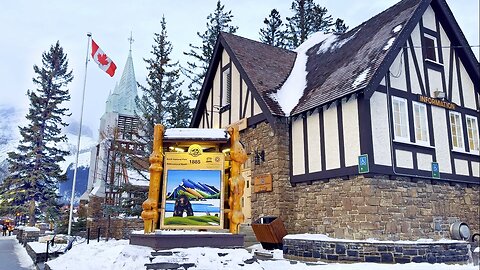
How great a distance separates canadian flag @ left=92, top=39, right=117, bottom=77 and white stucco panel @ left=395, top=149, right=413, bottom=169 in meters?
11.5

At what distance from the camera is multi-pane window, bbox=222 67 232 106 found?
52.7ft

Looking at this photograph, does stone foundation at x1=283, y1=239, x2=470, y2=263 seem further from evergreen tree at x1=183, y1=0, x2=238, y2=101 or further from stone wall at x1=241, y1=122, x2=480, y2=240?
evergreen tree at x1=183, y1=0, x2=238, y2=101

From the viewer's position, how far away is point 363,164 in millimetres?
9875

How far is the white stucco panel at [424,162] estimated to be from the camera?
429 inches

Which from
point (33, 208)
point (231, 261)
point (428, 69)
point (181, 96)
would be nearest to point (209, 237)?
point (231, 261)

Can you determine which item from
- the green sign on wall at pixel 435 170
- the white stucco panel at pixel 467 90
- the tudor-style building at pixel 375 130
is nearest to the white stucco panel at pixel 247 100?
the tudor-style building at pixel 375 130

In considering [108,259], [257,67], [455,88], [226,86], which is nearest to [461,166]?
[455,88]

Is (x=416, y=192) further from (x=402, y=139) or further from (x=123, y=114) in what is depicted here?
(x=123, y=114)

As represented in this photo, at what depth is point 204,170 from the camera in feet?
25.2

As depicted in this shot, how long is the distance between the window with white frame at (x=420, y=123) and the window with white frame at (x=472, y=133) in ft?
7.80

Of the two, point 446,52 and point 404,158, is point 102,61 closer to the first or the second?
Result: point 404,158

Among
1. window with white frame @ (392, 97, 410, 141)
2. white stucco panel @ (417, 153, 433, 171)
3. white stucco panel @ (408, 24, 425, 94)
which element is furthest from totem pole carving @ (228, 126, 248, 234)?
white stucco panel @ (408, 24, 425, 94)

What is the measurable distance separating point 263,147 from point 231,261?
7088mm

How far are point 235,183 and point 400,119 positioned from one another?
19.7 feet
